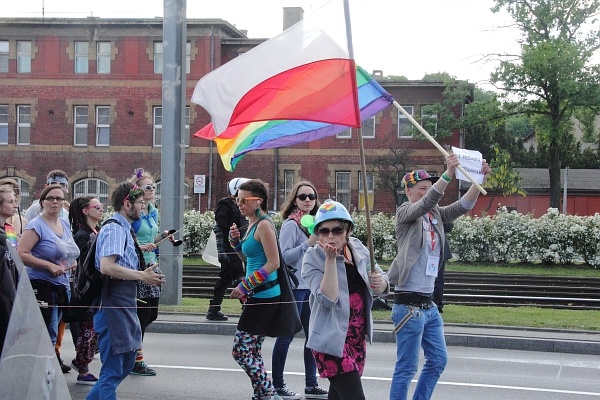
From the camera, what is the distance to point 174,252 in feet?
47.2

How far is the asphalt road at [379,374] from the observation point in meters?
8.48

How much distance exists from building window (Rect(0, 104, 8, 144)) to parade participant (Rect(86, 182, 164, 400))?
41.6m

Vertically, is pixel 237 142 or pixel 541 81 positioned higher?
pixel 541 81

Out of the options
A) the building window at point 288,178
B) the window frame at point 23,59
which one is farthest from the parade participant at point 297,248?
the window frame at point 23,59

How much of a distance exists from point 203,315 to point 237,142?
671 centimetres

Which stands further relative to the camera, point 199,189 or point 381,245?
point 199,189

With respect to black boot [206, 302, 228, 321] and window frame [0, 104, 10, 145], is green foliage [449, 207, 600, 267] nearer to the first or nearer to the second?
black boot [206, 302, 228, 321]

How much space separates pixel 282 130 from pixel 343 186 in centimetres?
3815

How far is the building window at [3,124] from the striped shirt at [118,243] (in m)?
41.6

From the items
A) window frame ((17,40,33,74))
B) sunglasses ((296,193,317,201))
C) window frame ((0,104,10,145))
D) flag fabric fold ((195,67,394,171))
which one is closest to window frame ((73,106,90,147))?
window frame ((17,40,33,74))

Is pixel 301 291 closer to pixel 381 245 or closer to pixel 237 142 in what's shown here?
pixel 237 142

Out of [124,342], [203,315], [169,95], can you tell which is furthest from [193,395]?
[169,95]

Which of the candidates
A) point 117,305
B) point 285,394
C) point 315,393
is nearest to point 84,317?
point 117,305

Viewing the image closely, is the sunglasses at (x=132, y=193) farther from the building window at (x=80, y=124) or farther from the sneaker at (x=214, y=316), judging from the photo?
the building window at (x=80, y=124)
